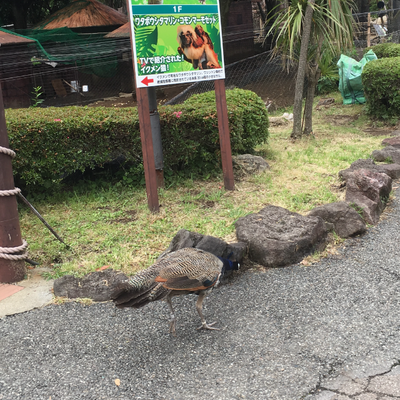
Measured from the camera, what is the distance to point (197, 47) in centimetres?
554

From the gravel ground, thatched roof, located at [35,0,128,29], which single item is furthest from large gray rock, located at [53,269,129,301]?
thatched roof, located at [35,0,128,29]

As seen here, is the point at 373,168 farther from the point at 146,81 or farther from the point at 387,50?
the point at 387,50

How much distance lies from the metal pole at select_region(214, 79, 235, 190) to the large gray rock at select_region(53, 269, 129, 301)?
8.16 ft

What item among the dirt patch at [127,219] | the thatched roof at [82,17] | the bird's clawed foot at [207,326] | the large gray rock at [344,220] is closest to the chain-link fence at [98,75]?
the thatched roof at [82,17]

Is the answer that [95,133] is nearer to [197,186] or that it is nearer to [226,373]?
[197,186]

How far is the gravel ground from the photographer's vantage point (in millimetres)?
2781

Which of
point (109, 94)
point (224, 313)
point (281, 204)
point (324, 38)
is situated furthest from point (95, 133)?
point (109, 94)

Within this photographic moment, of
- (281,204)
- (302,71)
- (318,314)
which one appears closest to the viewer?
(318,314)

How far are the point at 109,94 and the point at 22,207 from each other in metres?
11.1

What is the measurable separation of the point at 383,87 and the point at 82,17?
1106 cm

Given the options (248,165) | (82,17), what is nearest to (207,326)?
(248,165)

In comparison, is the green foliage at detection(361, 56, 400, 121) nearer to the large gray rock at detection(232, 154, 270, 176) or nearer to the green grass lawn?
the green grass lawn

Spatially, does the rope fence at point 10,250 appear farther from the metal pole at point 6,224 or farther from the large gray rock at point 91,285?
the large gray rock at point 91,285

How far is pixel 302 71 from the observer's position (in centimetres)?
826
